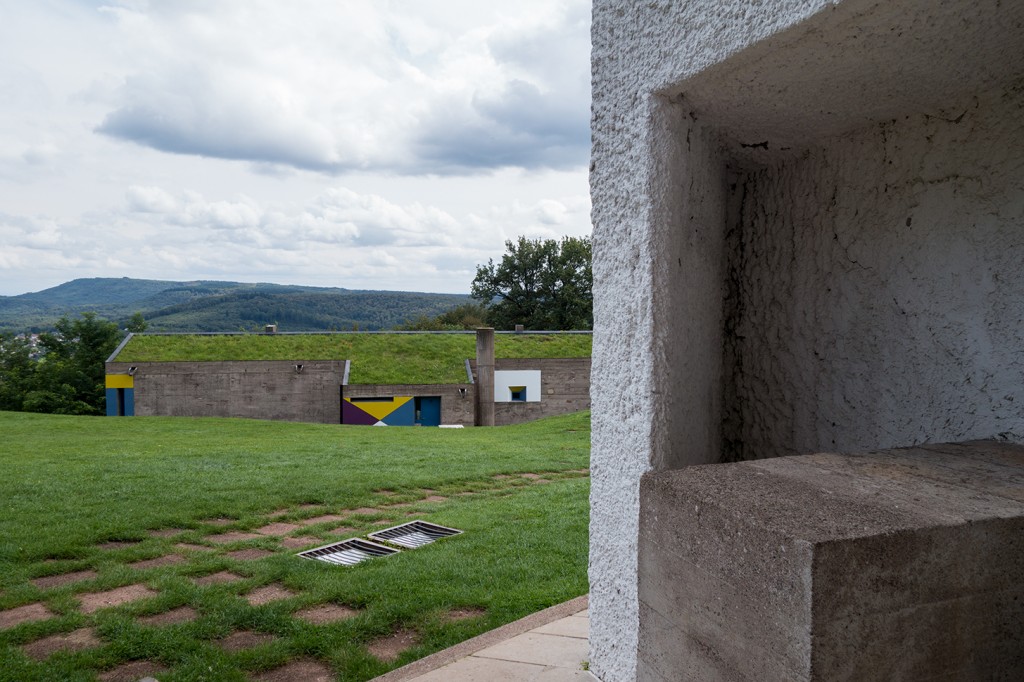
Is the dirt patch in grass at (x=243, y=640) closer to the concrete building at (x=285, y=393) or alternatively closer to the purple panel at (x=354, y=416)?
the concrete building at (x=285, y=393)

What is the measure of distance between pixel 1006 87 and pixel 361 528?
241 inches

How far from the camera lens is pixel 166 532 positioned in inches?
259

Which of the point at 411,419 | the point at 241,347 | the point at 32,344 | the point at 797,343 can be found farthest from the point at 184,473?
the point at 32,344

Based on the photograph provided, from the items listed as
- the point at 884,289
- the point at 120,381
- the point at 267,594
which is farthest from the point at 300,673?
the point at 120,381

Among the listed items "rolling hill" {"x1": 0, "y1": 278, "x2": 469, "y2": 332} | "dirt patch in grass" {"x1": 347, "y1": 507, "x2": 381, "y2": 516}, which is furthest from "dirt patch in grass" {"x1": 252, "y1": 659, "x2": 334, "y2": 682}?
"rolling hill" {"x1": 0, "y1": 278, "x2": 469, "y2": 332}

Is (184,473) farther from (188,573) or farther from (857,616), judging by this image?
(857,616)

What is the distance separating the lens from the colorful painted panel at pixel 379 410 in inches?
1070

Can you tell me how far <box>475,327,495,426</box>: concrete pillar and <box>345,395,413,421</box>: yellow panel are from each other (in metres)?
2.68

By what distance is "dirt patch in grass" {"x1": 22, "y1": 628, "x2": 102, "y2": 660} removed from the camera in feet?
12.8

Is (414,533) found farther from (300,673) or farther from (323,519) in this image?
(300,673)

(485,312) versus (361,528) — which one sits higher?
(485,312)

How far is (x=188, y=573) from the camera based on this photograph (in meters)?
5.31

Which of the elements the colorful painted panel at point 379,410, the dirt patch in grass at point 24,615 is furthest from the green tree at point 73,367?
the dirt patch in grass at point 24,615

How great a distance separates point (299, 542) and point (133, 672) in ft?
8.66
